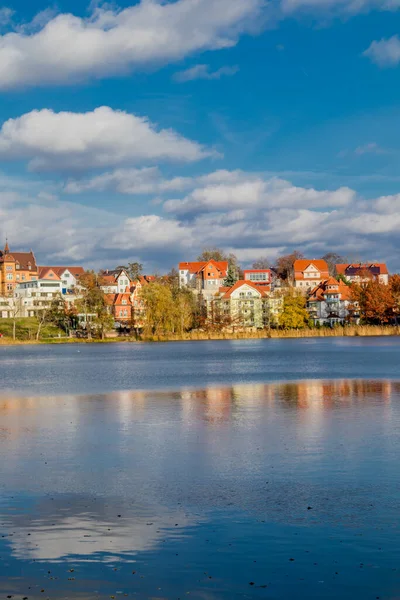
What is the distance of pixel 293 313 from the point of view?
12256 cm

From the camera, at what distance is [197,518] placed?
39.1 ft

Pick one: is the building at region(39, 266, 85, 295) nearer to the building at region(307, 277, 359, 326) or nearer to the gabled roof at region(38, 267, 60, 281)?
the gabled roof at region(38, 267, 60, 281)

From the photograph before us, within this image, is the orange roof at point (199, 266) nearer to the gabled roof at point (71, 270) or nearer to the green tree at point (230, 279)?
the green tree at point (230, 279)

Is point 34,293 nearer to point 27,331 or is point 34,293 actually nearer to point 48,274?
point 48,274

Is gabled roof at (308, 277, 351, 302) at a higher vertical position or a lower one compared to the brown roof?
lower

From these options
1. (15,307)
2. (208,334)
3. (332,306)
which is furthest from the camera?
(332,306)

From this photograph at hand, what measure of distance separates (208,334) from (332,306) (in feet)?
114

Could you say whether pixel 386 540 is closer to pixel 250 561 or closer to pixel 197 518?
pixel 250 561

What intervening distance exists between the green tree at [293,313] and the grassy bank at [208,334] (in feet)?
8.92

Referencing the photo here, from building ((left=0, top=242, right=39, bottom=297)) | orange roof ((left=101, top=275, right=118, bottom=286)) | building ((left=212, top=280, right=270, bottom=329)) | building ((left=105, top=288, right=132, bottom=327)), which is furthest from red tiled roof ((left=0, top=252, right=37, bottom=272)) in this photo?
building ((left=212, top=280, right=270, bottom=329))

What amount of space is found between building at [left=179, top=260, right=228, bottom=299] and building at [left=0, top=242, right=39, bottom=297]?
3205 centimetres

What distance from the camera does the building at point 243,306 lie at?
430 ft

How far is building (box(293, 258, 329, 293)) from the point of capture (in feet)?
552

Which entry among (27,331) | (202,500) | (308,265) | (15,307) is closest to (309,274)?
(308,265)
